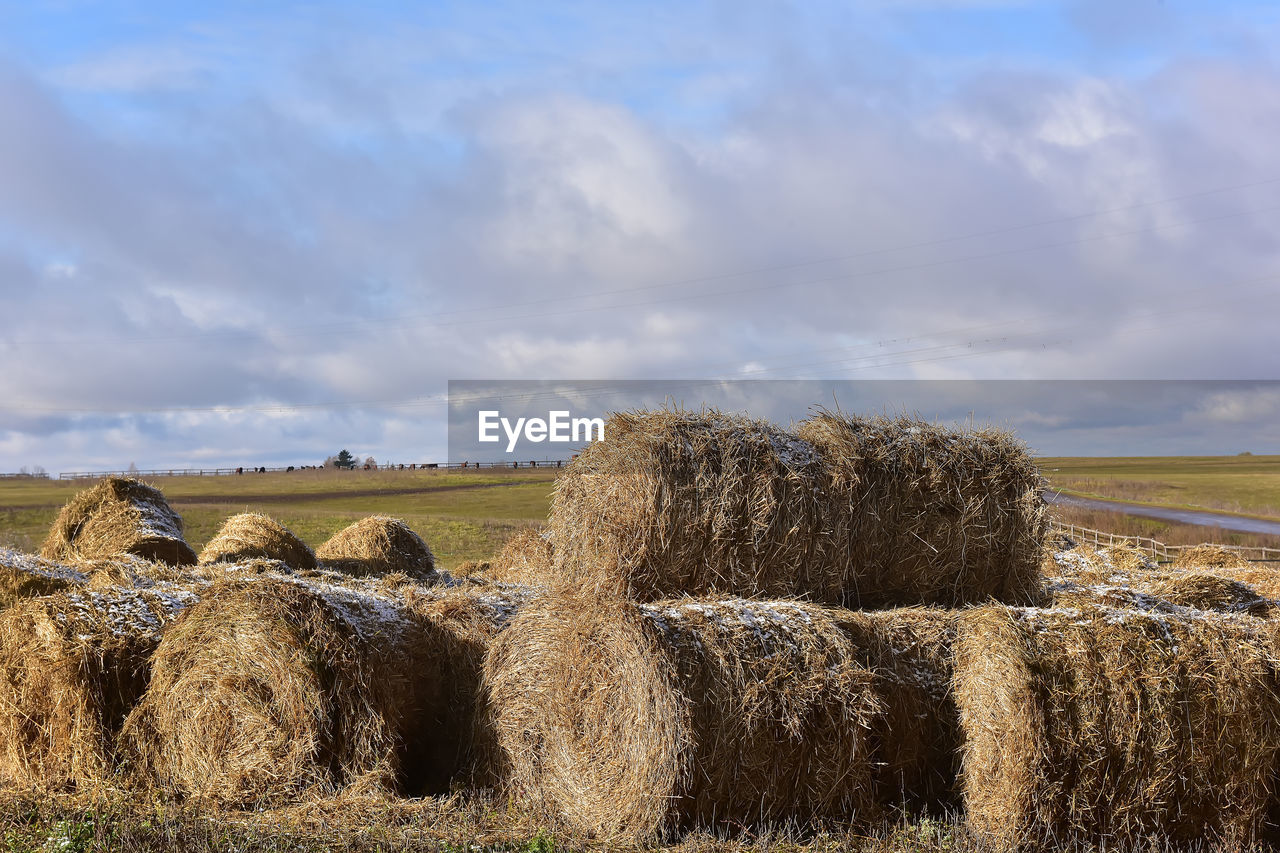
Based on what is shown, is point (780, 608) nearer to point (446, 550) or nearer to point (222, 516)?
point (446, 550)

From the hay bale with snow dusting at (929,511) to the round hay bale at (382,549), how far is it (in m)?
8.25

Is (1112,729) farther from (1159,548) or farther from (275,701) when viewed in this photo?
(1159,548)

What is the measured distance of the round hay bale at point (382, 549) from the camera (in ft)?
49.9

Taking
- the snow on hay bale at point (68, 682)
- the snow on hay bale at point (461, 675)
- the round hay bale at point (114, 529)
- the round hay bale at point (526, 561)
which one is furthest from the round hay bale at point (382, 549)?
the snow on hay bale at point (68, 682)

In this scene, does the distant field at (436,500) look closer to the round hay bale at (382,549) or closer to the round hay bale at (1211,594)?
the round hay bale at (1211,594)

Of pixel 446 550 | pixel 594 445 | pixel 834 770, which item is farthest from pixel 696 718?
pixel 446 550

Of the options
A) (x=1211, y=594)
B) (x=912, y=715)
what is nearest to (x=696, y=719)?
(x=912, y=715)

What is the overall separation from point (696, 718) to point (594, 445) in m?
2.79

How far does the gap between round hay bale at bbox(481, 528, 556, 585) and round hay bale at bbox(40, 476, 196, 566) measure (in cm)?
412

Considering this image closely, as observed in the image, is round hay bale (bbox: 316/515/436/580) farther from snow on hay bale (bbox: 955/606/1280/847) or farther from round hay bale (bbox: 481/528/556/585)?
snow on hay bale (bbox: 955/606/1280/847)

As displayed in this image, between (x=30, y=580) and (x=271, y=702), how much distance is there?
347 cm

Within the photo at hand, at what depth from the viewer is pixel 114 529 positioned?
43.2ft

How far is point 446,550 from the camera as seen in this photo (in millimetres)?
32281

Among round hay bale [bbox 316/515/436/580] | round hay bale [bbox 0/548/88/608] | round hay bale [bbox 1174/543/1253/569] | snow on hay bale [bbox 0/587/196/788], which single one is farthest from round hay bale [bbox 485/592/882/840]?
round hay bale [bbox 1174/543/1253/569]
